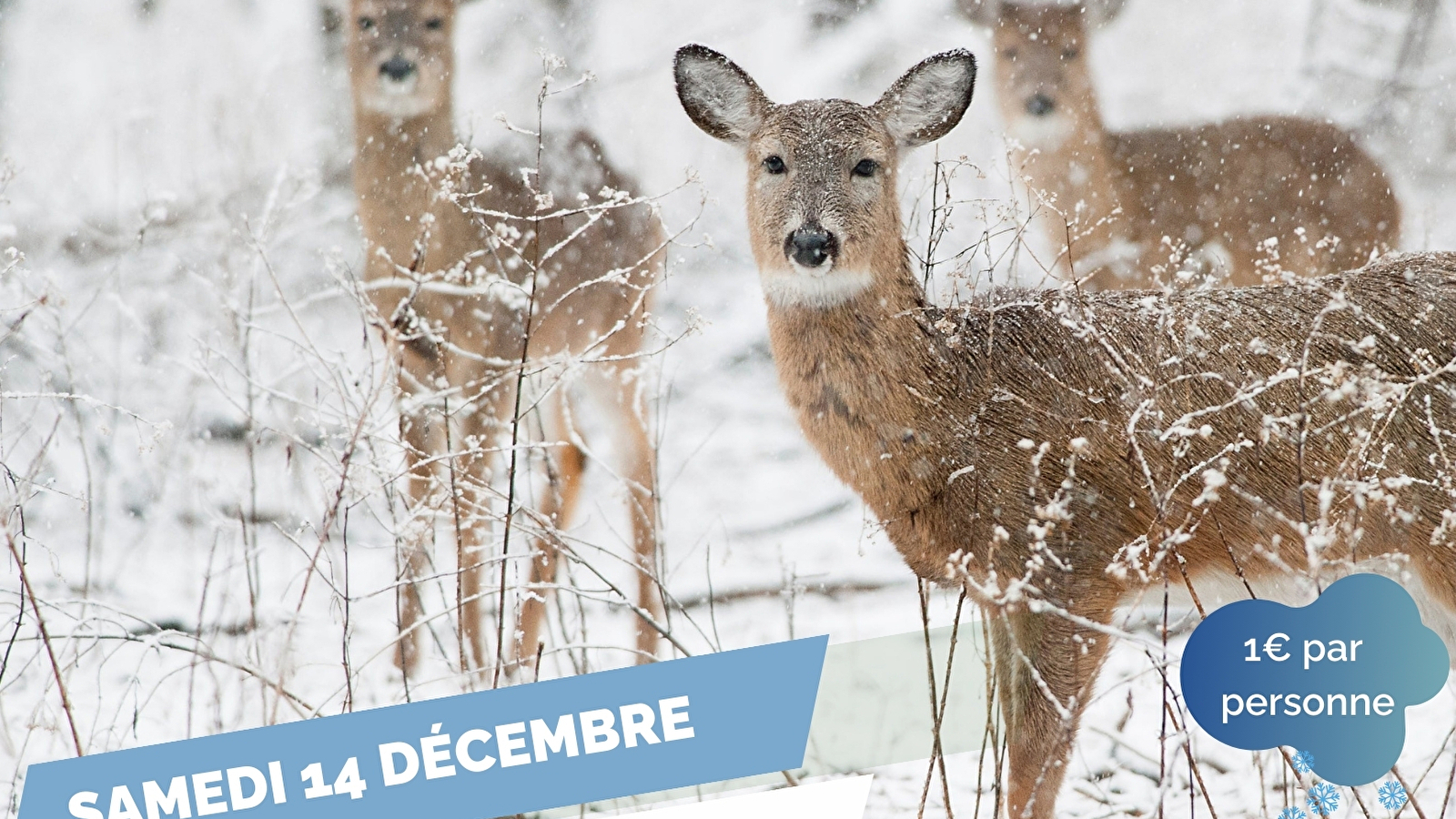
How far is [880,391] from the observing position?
317 centimetres

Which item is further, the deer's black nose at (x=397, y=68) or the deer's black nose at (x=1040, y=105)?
the deer's black nose at (x=1040, y=105)

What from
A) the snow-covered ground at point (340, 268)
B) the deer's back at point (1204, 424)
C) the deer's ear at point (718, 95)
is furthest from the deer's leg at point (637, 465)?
the deer's back at point (1204, 424)

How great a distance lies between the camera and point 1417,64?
28.3 feet

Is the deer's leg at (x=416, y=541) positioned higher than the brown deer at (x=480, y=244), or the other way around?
the brown deer at (x=480, y=244)

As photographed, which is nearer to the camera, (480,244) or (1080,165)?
(480,244)

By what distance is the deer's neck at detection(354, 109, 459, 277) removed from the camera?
5.44 metres

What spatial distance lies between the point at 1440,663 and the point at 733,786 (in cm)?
183

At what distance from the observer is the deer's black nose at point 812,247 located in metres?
3.07

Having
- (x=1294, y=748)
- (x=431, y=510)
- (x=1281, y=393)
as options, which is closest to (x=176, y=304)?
(x=431, y=510)

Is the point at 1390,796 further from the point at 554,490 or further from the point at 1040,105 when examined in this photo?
the point at 1040,105

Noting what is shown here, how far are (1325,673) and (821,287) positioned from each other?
135cm

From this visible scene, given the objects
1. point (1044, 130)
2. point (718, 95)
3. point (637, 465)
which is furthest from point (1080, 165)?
point (718, 95)

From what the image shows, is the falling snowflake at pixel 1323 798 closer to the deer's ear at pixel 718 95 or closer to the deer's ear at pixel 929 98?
the deer's ear at pixel 929 98

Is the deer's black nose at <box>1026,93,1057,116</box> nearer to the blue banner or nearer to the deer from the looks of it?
the deer
